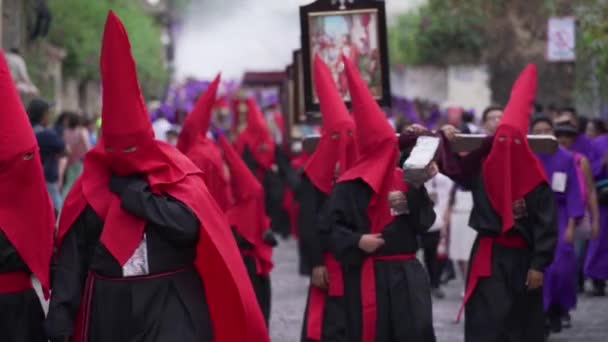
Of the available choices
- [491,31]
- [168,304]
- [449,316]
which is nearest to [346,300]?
[168,304]

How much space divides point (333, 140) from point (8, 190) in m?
3.02

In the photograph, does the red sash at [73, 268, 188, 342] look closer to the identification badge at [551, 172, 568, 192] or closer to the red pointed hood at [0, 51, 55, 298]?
the red pointed hood at [0, 51, 55, 298]

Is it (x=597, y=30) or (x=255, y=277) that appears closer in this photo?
(x=255, y=277)

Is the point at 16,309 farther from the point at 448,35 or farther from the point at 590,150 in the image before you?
the point at 448,35

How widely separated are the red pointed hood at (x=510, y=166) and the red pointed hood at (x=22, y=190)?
3483 mm

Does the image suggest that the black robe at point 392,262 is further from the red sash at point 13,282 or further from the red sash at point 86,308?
the red sash at point 13,282

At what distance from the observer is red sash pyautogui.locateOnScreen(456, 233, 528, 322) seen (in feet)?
31.8

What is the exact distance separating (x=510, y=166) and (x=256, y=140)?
12.6 meters

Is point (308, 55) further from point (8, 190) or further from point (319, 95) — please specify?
point (8, 190)

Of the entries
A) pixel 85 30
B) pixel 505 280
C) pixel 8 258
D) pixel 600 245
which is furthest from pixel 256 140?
pixel 8 258

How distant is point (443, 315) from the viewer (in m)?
13.7

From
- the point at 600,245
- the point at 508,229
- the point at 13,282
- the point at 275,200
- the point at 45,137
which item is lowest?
the point at 275,200

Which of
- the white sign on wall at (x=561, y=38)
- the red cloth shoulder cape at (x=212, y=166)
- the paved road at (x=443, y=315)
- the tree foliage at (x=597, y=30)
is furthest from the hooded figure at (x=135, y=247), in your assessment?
the white sign on wall at (x=561, y=38)

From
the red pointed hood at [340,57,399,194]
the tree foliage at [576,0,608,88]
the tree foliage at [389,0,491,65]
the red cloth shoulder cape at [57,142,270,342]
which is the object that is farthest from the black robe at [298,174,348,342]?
the tree foliage at [389,0,491,65]
